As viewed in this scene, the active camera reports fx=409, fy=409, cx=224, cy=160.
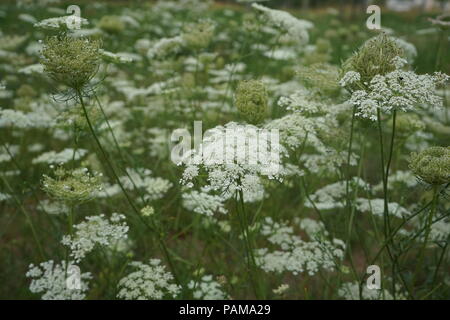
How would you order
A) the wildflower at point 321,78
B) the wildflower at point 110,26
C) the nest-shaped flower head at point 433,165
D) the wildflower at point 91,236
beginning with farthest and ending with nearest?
the wildflower at point 110,26
the wildflower at point 321,78
the wildflower at point 91,236
the nest-shaped flower head at point 433,165

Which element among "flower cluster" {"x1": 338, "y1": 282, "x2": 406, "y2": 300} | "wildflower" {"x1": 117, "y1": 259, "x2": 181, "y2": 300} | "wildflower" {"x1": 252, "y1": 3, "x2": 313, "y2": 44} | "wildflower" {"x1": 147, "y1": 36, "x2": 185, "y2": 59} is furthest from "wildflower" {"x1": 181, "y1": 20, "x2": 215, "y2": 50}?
"flower cluster" {"x1": 338, "y1": 282, "x2": 406, "y2": 300}

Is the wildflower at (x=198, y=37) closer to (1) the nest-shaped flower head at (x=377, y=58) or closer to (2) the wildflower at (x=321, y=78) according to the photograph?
(2) the wildflower at (x=321, y=78)

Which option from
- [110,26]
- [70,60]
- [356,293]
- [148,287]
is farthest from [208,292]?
[110,26]

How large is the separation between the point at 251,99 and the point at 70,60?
113 centimetres

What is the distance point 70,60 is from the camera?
2271mm

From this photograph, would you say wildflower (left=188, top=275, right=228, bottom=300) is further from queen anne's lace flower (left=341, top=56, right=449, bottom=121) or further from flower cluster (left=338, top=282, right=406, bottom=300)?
queen anne's lace flower (left=341, top=56, right=449, bottom=121)

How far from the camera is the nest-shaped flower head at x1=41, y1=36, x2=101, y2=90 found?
2260 mm

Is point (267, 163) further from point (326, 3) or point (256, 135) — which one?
point (326, 3)

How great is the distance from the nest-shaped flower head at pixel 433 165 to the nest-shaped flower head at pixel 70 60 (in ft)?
6.32

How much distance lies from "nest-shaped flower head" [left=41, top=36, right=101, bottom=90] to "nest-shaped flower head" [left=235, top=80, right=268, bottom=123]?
36.6 inches

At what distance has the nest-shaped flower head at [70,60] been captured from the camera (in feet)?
7.41

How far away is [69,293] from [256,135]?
5.53 feet

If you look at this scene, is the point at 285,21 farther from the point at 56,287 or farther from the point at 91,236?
the point at 56,287

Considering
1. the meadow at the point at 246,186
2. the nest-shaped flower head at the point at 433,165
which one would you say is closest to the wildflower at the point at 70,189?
the meadow at the point at 246,186
